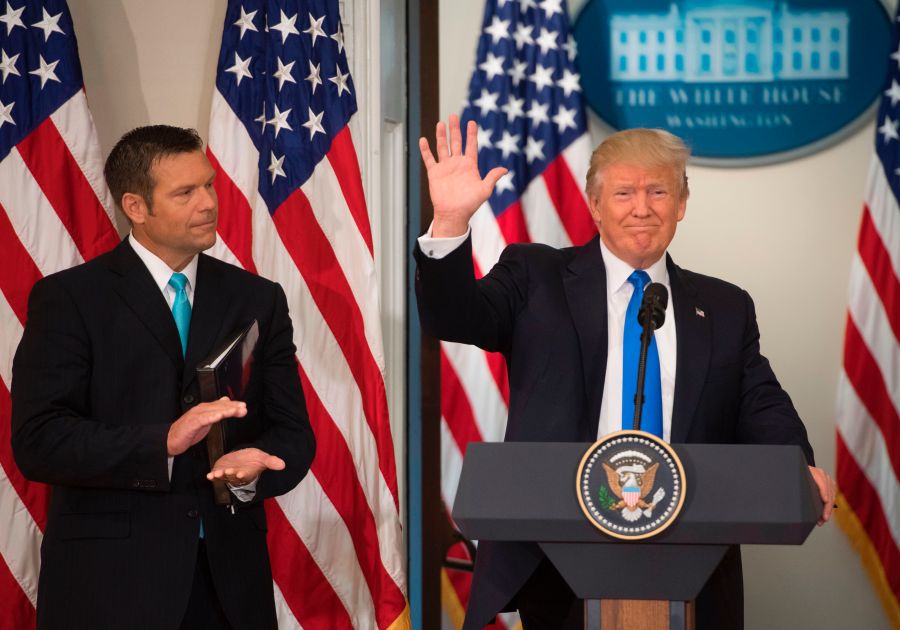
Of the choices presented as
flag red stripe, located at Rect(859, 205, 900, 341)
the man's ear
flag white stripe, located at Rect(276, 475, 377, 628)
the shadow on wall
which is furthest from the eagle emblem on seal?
flag red stripe, located at Rect(859, 205, 900, 341)

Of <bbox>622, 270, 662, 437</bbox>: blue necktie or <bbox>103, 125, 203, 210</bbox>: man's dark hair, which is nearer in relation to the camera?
<bbox>622, 270, 662, 437</bbox>: blue necktie

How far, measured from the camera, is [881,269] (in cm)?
417

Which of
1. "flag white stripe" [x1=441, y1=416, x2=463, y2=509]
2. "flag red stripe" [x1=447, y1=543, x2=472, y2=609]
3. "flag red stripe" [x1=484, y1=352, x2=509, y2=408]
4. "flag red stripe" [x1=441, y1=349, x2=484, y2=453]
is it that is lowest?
"flag red stripe" [x1=447, y1=543, x2=472, y2=609]

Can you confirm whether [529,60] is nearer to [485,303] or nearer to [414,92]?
[414,92]

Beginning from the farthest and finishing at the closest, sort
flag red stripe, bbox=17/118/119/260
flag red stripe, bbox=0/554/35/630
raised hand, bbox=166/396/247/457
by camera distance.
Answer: flag red stripe, bbox=17/118/119/260 < flag red stripe, bbox=0/554/35/630 < raised hand, bbox=166/396/247/457

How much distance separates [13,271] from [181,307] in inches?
42.2

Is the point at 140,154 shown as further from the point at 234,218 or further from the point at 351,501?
the point at 351,501

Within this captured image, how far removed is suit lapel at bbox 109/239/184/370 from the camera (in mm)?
2482

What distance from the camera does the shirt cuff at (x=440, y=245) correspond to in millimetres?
2109

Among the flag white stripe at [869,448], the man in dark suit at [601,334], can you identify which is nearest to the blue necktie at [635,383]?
the man in dark suit at [601,334]

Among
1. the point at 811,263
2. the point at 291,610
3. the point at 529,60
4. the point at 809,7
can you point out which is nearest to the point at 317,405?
the point at 291,610

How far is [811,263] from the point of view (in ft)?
14.5

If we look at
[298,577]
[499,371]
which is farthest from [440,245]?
[499,371]

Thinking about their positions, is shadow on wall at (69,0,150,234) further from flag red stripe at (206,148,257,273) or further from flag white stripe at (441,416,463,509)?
flag white stripe at (441,416,463,509)
